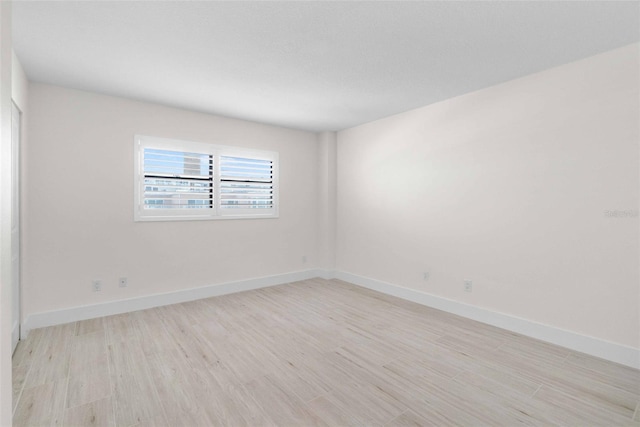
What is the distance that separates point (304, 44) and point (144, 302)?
134 inches

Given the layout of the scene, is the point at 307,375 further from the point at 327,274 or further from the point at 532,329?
the point at 327,274

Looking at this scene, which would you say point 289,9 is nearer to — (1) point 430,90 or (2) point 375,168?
(1) point 430,90

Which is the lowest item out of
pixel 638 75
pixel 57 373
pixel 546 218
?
pixel 57 373

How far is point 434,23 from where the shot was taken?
2.19 m

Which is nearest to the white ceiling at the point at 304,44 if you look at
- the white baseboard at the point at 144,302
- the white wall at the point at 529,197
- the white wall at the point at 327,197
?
the white wall at the point at 529,197

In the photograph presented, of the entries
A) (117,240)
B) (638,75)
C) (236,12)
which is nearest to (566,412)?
(638,75)

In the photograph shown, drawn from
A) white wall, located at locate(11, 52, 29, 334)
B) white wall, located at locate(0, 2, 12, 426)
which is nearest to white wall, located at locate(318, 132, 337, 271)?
white wall, located at locate(11, 52, 29, 334)

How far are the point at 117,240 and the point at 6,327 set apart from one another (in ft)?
8.52

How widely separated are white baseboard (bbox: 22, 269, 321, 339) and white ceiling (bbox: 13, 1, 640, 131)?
239 centimetres

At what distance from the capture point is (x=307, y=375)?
2361 mm

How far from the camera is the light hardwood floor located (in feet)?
6.30

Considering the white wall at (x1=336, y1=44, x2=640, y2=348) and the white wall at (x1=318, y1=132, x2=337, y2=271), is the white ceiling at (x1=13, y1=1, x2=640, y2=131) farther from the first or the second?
the white wall at (x1=318, y1=132, x2=337, y2=271)

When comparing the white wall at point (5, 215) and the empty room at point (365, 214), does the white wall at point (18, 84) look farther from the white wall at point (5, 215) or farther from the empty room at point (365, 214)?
the white wall at point (5, 215)

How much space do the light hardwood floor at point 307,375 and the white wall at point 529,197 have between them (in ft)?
1.54
